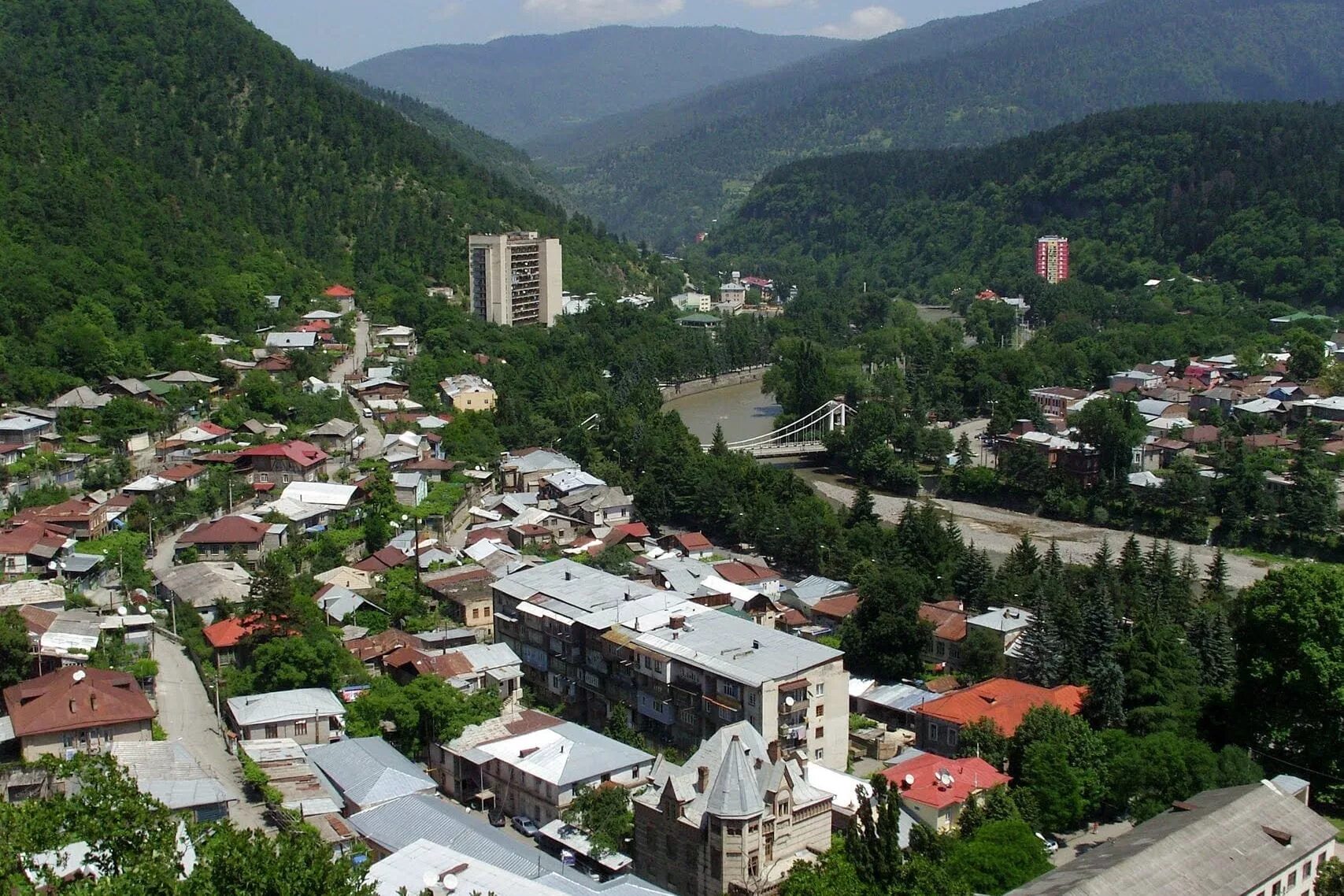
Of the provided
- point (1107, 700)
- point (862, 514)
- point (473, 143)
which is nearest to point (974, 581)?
point (862, 514)

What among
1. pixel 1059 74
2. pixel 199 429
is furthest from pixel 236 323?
pixel 1059 74

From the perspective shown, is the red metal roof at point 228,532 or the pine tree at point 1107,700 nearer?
the pine tree at point 1107,700

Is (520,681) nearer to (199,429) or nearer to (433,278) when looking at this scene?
(199,429)

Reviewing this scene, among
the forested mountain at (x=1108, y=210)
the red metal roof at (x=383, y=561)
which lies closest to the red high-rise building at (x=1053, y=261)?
the forested mountain at (x=1108, y=210)

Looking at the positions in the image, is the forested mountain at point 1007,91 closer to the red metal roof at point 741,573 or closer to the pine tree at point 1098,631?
the red metal roof at point 741,573

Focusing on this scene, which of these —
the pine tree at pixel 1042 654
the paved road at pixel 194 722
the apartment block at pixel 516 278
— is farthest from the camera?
the apartment block at pixel 516 278

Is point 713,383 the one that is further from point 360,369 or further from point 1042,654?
point 1042,654

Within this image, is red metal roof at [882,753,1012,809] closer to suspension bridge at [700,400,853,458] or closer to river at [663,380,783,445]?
suspension bridge at [700,400,853,458]
